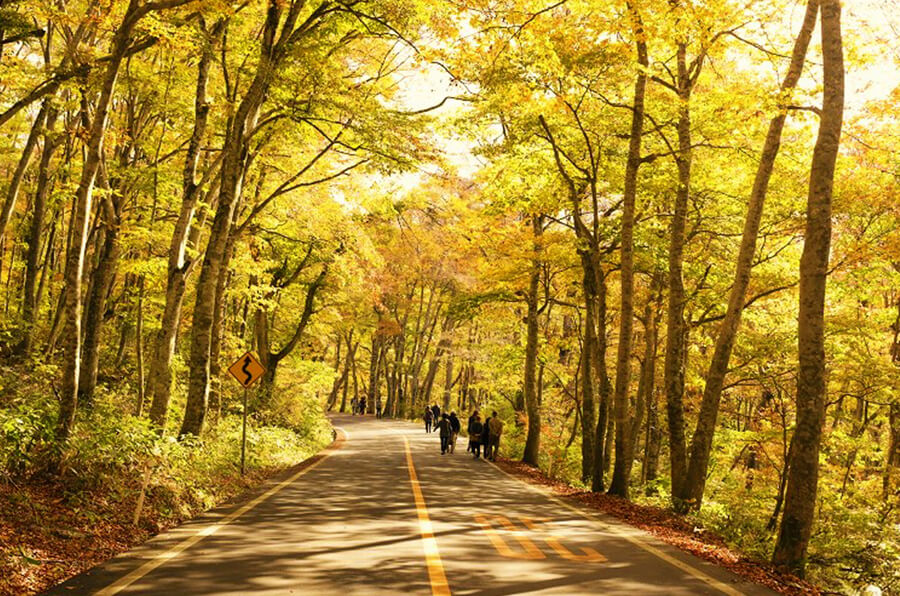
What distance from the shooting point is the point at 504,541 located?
8.60 meters

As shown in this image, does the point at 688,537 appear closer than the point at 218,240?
Yes

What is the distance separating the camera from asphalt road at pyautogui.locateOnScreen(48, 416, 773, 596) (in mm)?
6105

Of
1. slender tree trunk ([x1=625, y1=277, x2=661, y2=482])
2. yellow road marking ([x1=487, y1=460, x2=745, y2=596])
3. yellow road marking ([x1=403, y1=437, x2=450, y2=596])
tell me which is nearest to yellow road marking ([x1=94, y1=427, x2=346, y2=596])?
yellow road marking ([x1=403, y1=437, x2=450, y2=596])

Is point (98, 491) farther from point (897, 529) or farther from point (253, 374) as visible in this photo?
point (897, 529)

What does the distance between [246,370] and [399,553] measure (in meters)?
7.62

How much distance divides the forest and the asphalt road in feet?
3.45

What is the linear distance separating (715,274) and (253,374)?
41.7 feet

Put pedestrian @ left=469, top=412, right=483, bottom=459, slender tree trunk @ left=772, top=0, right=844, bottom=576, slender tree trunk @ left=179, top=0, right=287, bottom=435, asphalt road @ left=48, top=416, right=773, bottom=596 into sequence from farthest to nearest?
pedestrian @ left=469, top=412, right=483, bottom=459
slender tree trunk @ left=179, top=0, right=287, bottom=435
slender tree trunk @ left=772, top=0, right=844, bottom=576
asphalt road @ left=48, top=416, right=773, bottom=596

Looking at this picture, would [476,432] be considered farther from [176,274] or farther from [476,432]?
[176,274]

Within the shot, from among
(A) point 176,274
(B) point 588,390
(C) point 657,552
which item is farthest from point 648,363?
(A) point 176,274

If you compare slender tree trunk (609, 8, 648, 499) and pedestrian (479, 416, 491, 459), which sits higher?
slender tree trunk (609, 8, 648, 499)

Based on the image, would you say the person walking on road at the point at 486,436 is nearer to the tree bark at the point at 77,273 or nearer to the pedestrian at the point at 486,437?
the pedestrian at the point at 486,437

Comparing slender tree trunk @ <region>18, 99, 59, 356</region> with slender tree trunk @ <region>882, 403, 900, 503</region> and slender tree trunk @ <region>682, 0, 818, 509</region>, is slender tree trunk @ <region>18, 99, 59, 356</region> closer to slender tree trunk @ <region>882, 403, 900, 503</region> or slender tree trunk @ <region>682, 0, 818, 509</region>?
slender tree trunk @ <region>682, 0, 818, 509</region>

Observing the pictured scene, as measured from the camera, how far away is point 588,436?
18469 mm
